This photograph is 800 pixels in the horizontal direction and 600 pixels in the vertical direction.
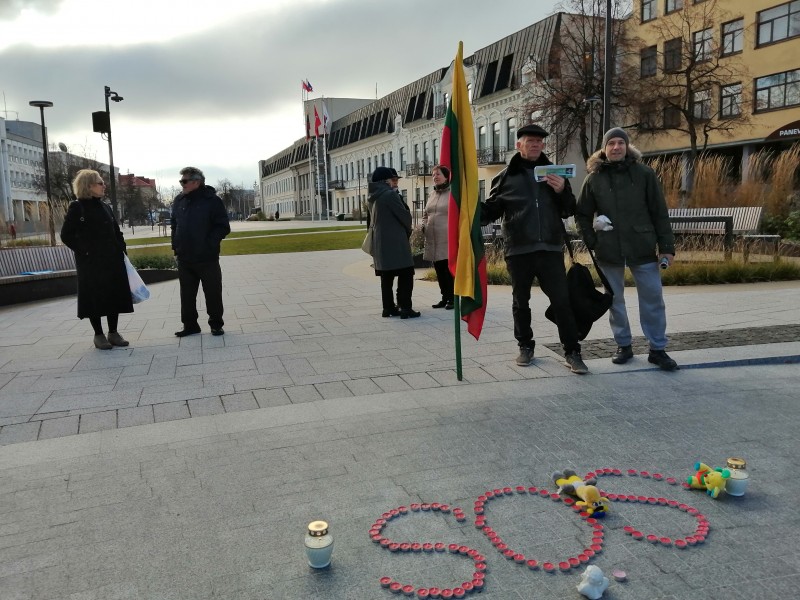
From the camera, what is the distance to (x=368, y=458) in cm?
379

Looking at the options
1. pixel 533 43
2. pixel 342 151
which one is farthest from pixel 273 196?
pixel 533 43

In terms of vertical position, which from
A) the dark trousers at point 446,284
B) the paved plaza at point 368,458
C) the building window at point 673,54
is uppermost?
the building window at point 673,54

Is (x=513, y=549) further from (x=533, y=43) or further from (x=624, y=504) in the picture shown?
(x=533, y=43)

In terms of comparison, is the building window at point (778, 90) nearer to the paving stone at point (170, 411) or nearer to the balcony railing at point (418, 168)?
the balcony railing at point (418, 168)

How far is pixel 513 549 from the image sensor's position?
279 centimetres

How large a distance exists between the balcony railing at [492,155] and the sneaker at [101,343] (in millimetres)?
41984

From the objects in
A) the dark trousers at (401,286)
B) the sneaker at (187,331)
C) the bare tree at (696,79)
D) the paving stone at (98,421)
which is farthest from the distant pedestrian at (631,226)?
the bare tree at (696,79)

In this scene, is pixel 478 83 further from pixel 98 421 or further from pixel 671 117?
pixel 98 421

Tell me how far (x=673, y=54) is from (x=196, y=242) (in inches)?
1340

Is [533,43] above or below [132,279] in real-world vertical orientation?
above

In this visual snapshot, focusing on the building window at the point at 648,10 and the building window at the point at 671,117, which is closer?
the building window at the point at 671,117

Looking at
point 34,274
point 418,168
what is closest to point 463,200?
point 34,274

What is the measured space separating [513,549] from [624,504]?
0.74m

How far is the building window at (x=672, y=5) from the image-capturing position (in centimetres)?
3466
